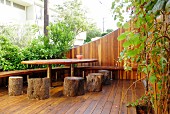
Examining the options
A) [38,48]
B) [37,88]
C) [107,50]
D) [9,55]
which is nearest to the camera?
[37,88]

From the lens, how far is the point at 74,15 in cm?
1127

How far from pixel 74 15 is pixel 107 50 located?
636 cm

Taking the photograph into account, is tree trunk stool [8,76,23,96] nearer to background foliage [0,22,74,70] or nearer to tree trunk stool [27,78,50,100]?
tree trunk stool [27,78,50,100]

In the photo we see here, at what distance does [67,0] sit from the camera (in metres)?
11.6

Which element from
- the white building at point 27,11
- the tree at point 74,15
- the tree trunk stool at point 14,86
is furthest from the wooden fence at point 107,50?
the white building at point 27,11

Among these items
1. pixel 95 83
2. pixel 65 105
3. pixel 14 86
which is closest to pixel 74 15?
pixel 95 83

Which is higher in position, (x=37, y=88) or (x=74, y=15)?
(x=74, y=15)

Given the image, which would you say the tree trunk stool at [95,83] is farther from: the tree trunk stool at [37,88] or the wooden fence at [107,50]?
the wooden fence at [107,50]

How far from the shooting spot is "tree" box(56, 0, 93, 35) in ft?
36.2

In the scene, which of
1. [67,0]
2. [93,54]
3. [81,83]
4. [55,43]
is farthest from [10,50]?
[67,0]

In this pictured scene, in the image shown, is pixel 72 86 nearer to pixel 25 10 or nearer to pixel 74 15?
pixel 74 15

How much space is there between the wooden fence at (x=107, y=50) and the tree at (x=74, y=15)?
212 inches

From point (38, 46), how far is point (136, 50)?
4.35m

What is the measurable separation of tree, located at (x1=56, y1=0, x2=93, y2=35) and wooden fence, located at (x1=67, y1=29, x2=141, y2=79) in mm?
5372
